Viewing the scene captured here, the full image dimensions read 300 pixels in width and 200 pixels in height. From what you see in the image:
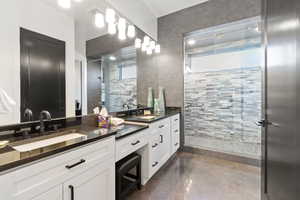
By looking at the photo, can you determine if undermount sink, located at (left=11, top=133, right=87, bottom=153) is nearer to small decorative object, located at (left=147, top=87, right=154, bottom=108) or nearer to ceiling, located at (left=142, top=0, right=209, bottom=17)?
small decorative object, located at (left=147, top=87, right=154, bottom=108)

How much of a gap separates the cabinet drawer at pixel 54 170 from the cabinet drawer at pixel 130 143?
0.20m

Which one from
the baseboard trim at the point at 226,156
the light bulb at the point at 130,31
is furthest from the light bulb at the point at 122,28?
the baseboard trim at the point at 226,156

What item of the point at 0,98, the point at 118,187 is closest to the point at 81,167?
the point at 118,187

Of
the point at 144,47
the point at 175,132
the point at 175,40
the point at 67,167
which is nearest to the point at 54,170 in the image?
the point at 67,167

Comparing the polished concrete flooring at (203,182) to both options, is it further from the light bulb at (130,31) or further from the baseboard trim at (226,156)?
the light bulb at (130,31)

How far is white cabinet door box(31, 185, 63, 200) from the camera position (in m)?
0.78

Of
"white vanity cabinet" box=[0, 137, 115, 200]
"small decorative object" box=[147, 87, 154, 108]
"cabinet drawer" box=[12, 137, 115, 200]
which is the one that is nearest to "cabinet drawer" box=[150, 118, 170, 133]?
"small decorative object" box=[147, 87, 154, 108]

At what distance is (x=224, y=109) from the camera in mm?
3213

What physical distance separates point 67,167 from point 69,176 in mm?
63

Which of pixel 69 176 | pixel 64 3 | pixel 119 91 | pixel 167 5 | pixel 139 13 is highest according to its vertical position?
pixel 167 5

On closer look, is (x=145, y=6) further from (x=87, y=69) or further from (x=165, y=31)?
(x=87, y=69)

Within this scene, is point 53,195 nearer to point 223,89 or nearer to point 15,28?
point 15,28

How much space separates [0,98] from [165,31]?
2.90 m

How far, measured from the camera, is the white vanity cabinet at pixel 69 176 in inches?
27.6
